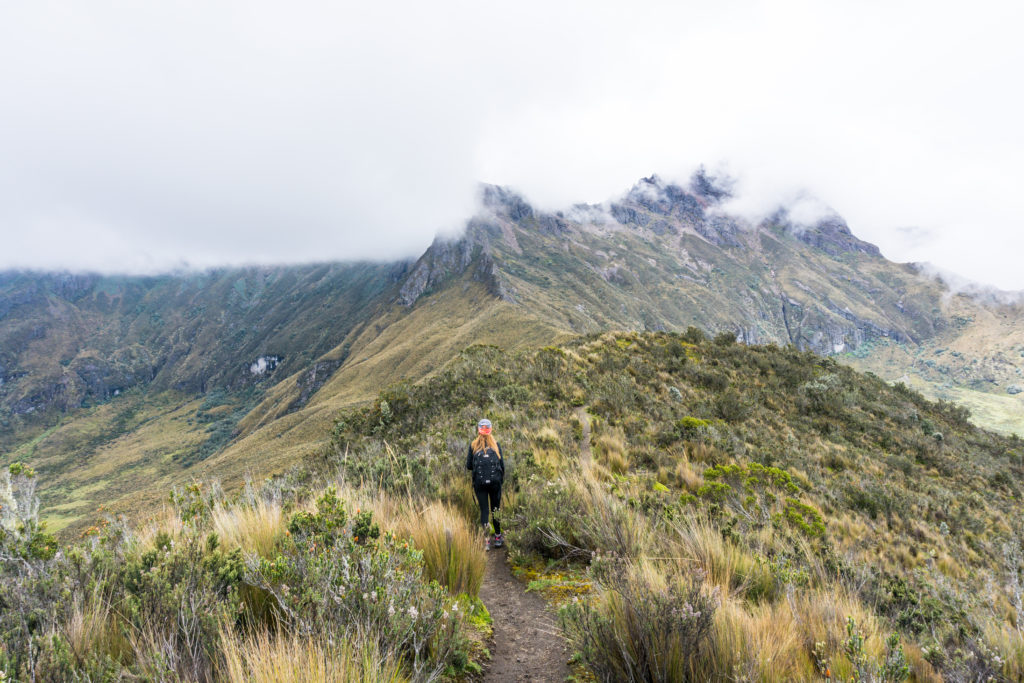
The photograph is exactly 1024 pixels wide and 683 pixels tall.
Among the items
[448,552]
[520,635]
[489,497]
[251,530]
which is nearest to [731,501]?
[489,497]

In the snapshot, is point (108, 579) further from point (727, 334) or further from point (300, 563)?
point (727, 334)

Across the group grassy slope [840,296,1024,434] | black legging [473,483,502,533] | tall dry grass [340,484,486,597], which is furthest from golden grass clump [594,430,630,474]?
grassy slope [840,296,1024,434]

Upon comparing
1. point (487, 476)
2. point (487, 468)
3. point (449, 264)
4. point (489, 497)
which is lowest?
point (489, 497)

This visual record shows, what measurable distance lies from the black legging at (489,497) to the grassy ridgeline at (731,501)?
0.73 ft

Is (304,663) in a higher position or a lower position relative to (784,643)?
higher

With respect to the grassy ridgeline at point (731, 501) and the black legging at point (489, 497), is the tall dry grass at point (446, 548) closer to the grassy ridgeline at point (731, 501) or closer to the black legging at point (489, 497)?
the grassy ridgeline at point (731, 501)

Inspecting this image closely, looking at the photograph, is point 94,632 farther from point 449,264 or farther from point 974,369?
point 974,369

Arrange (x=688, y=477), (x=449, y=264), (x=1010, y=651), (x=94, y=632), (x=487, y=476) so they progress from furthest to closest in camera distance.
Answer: (x=449, y=264), (x=688, y=477), (x=487, y=476), (x=1010, y=651), (x=94, y=632)

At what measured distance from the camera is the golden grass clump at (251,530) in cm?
329

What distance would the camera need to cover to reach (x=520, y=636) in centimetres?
358

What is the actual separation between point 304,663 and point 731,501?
6.63 metres

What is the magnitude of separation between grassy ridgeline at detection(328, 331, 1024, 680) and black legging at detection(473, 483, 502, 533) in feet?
0.73

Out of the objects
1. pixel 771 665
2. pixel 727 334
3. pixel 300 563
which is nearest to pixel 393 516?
pixel 300 563

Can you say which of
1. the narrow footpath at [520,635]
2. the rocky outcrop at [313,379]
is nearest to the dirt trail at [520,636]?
the narrow footpath at [520,635]
